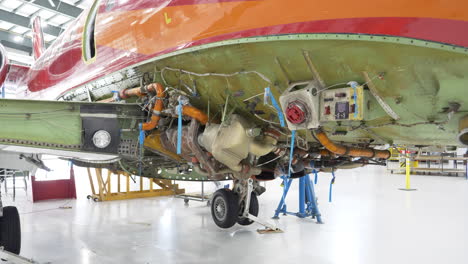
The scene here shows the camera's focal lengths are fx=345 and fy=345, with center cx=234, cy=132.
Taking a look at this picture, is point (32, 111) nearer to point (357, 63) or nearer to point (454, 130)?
point (357, 63)

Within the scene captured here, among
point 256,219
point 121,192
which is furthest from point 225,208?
point 121,192

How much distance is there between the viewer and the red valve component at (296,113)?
2244 millimetres

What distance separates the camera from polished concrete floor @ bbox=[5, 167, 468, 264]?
458 centimetres

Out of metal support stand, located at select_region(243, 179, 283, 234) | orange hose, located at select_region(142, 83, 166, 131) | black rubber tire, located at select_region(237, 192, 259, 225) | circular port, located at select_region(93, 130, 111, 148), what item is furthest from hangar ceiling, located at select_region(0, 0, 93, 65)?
orange hose, located at select_region(142, 83, 166, 131)

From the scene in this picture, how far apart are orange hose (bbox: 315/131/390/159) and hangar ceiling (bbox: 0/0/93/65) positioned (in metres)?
13.5

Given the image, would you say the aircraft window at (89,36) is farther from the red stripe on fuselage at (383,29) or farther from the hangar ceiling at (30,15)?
the hangar ceiling at (30,15)

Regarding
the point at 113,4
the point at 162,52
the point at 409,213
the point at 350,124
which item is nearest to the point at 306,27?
the point at 350,124

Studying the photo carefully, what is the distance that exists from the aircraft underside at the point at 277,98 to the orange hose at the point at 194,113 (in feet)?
0.03

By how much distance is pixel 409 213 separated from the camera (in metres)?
7.53

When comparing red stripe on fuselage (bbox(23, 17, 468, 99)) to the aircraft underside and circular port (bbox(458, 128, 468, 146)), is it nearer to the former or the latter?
the aircraft underside

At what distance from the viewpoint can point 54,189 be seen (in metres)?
10.2

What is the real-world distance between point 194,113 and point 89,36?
75.7 inches

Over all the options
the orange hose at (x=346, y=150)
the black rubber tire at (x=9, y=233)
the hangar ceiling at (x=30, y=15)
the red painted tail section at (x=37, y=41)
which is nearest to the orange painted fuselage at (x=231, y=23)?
the orange hose at (x=346, y=150)

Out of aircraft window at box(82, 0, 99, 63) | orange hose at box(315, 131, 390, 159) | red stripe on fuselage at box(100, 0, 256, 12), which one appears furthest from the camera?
aircraft window at box(82, 0, 99, 63)
